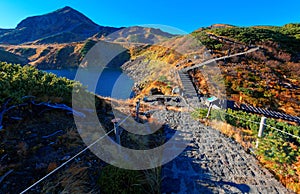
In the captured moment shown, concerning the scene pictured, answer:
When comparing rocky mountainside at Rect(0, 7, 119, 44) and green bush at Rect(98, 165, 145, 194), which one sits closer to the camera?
green bush at Rect(98, 165, 145, 194)

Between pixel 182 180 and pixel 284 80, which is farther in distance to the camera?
pixel 284 80

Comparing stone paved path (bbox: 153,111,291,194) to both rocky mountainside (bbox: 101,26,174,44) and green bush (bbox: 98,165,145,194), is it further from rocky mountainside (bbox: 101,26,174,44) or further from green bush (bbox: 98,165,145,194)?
rocky mountainside (bbox: 101,26,174,44)

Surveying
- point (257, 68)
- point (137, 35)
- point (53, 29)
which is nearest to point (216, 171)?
point (257, 68)

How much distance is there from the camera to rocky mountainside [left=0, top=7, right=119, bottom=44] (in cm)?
8925

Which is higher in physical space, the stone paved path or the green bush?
the green bush

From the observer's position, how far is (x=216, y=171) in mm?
3740

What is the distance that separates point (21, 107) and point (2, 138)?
1.16 meters

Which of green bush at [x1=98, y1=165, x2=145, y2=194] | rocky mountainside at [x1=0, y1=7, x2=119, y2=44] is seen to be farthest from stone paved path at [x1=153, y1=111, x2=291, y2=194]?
rocky mountainside at [x1=0, y1=7, x2=119, y2=44]

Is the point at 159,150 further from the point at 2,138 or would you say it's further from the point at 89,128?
the point at 2,138

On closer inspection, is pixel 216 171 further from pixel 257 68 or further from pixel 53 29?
pixel 53 29

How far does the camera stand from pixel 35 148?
3.28 meters

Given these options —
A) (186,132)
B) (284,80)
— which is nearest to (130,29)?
(284,80)

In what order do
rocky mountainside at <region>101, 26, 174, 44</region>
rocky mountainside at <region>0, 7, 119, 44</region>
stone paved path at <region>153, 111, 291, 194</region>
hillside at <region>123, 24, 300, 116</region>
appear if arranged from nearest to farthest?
stone paved path at <region>153, 111, 291, 194</region> → hillside at <region>123, 24, 300, 116</region> → rocky mountainside at <region>101, 26, 174, 44</region> → rocky mountainside at <region>0, 7, 119, 44</region>

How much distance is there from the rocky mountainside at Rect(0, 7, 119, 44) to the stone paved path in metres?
87.6
